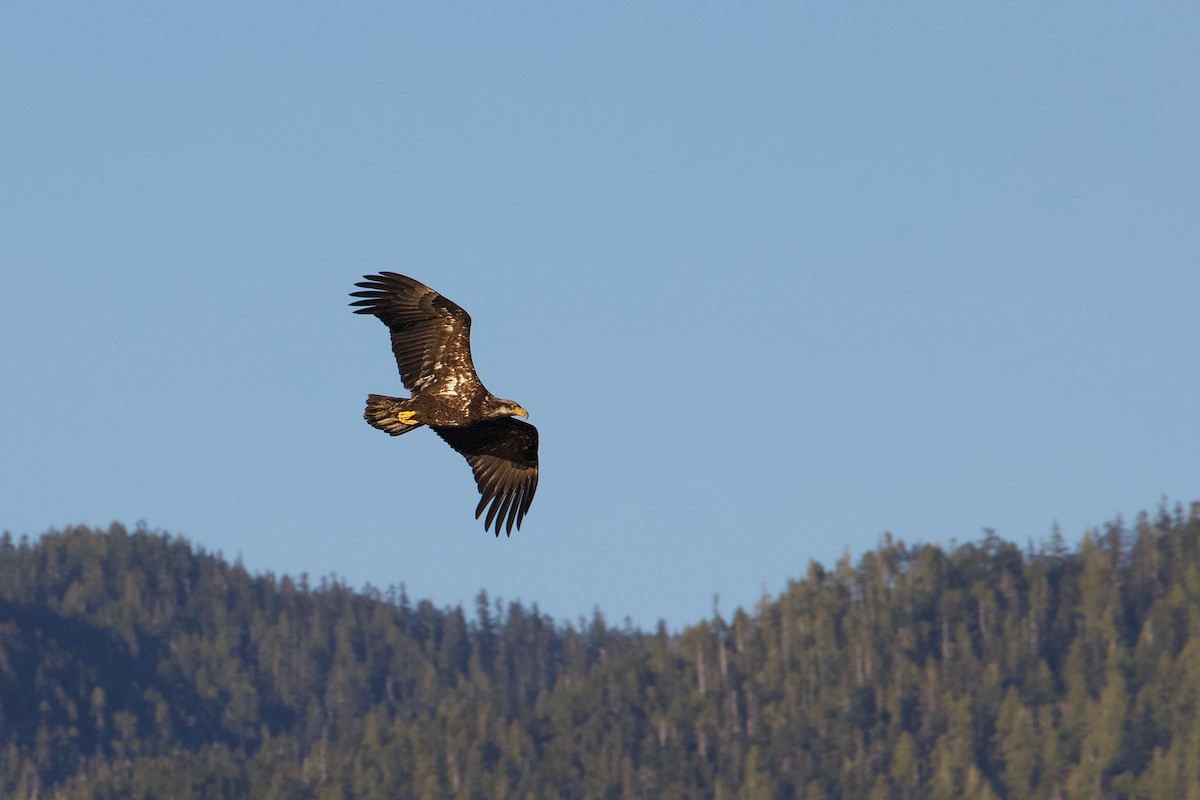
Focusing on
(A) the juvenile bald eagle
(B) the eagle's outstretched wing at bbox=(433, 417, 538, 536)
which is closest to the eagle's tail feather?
(A) the juvenile bald eagle

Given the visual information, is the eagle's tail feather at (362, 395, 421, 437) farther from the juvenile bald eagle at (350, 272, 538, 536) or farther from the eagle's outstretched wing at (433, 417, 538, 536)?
the eagle's outstretched wing at (433, 417, 538, 536)

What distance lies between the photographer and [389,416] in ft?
125

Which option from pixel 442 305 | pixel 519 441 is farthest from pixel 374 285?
pixel 519 441

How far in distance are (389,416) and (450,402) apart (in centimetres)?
135

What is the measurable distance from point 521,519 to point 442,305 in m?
4.29

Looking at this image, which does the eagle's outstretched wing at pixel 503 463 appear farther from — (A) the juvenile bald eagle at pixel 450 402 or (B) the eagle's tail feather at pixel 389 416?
(B) the eagle's tail feather at pixel 389 416

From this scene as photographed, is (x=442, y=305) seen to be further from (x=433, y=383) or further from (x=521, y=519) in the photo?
(x=521, y=519)

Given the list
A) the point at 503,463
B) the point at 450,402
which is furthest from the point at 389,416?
the point at 503,463

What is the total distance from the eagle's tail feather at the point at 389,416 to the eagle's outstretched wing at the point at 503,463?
78.8 inches

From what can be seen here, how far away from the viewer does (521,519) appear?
1599 inches

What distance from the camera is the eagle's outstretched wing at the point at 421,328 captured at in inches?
1547

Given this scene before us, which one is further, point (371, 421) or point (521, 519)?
point (521, 519)

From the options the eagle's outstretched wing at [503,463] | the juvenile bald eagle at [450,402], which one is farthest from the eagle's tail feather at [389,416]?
the eagle's outstretched wing at [503,463]

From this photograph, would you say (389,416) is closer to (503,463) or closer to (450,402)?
(450,402)
